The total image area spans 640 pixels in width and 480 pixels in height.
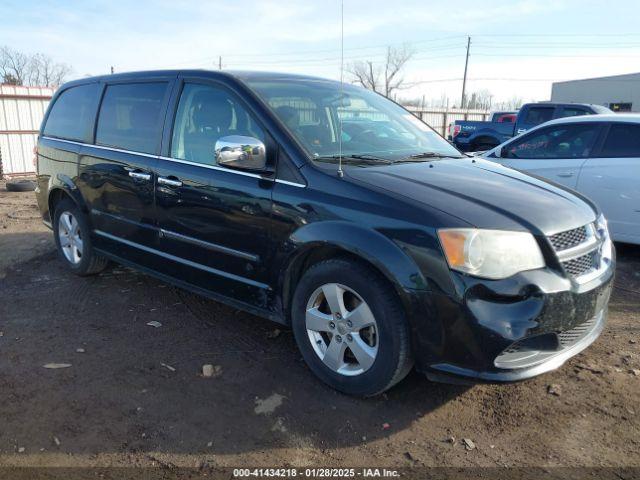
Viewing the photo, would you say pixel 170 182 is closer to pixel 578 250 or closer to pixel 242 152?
pixel 242 152

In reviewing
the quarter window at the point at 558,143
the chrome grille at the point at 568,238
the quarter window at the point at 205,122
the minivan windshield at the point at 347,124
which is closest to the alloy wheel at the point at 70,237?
the quarter window at the point at 205,122

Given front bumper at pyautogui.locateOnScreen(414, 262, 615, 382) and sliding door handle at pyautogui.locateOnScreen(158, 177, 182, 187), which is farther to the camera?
sliding door handle at pyautogui.locateOnScreen(158, 177, 182, 187)

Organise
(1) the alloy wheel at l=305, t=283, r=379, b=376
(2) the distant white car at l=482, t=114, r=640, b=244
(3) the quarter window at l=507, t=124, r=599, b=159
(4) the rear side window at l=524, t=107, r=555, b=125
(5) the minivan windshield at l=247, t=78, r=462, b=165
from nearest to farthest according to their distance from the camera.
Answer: (1) the alloy wheel at l=305, t=283, r=379, b=376 → (5) the minivan windshield at l=247, t=78, r=462, b=165 → (2) the distant white car at l=482, t=114, r=640, b=244 → (3) the quarter window at l=507, t=124, r=599, b=159 → (4) the rear side window at l=524, t=107, r=555, b=125

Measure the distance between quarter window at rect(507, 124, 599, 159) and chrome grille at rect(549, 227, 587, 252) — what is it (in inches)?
139

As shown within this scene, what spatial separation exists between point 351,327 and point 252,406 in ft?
2.41

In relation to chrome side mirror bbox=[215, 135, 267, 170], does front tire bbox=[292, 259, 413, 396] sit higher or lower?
lower

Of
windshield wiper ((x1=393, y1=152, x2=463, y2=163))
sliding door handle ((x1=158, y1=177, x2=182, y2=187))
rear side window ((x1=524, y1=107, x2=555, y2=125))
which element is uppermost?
rear side window ((x1=524, y1=107, x2=555, y2=125))

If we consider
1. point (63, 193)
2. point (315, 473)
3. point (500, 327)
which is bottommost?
point (315, 473)

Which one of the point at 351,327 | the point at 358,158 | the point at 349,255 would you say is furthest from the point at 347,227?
the point at 358,158

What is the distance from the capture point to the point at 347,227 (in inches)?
111

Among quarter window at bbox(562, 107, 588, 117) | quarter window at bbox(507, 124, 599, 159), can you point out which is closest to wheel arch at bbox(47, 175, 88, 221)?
quarter window at bbox(507, 124, 599, 159)

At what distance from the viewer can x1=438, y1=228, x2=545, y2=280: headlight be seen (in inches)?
99.1

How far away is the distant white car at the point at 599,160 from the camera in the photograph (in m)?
5.55

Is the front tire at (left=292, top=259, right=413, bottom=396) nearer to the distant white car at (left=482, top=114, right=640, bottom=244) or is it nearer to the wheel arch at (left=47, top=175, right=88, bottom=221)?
the wheel arch at (left=47, top=175, right=88, bottom=221)
